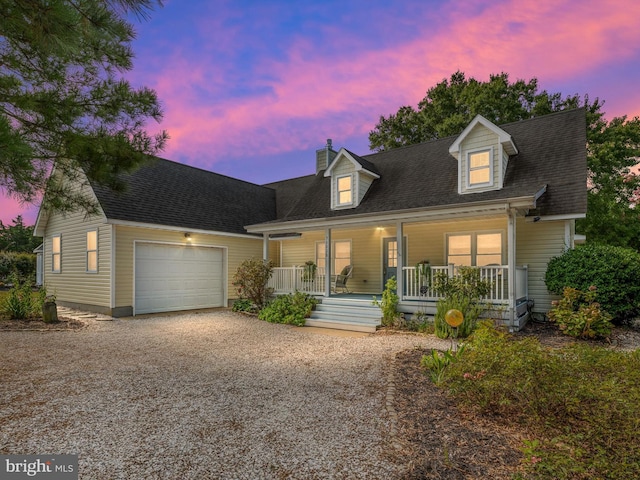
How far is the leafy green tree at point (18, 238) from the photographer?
1253 inches

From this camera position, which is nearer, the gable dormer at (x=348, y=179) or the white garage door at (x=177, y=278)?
the white garage door at (x=177, y=278)

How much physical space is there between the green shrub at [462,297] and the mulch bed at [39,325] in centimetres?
913

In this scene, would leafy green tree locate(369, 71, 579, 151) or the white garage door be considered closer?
the white garage door

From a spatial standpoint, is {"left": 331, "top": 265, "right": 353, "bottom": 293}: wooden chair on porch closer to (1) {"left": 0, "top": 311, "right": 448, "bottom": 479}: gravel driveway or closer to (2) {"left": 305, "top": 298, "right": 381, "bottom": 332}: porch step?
(2) {"left": 305, "top": 298, "right": 381, "bottom": 332}: porch step

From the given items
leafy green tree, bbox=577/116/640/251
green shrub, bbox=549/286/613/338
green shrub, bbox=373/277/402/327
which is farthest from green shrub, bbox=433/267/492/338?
leafy green tree, bbox=577/116/640/251

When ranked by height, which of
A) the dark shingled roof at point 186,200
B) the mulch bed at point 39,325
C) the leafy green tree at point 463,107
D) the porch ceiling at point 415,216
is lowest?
the mulch bed at point 39,325

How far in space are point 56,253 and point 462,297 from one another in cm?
1495

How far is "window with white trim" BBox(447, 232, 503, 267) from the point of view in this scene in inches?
415

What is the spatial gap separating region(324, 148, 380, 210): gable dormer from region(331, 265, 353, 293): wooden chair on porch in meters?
2.32

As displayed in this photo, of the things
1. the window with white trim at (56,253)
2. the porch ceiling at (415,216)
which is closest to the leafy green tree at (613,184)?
the porch ceiling at (415,216)

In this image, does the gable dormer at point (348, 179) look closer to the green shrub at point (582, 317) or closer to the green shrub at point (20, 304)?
the green shrub at point (582, 317)

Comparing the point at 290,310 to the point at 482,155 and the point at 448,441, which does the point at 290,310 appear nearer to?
the point at 482,155

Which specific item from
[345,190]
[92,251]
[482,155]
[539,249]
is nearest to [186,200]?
[92,251]

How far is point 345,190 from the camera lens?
1300 cm
